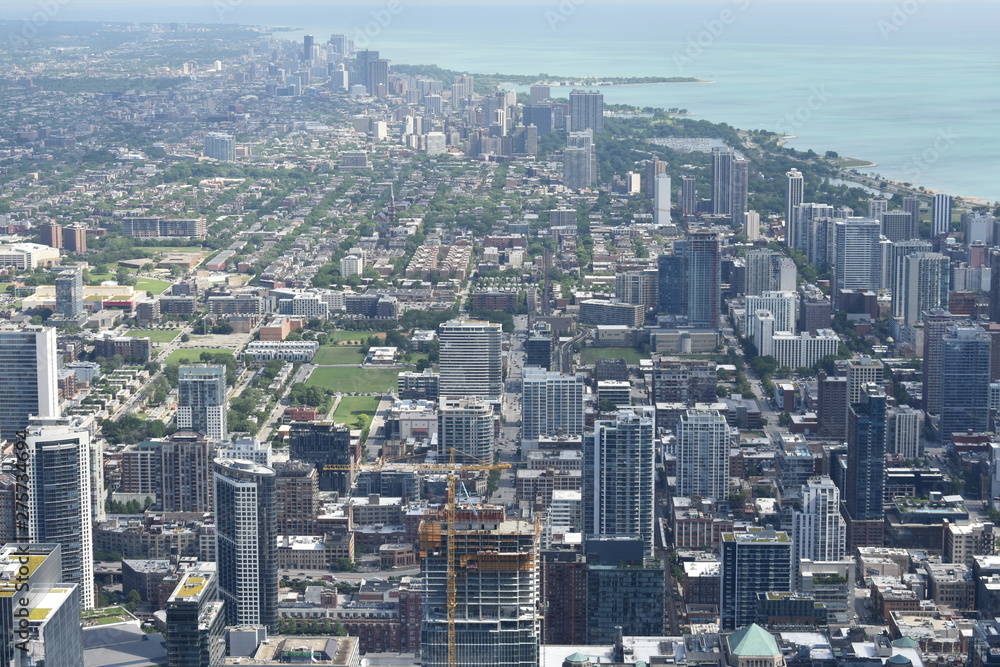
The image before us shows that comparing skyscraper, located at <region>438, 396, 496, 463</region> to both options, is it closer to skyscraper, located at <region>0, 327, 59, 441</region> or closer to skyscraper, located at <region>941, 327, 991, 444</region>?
skyscraper, located at <region>0, 327, 59, 441</region>

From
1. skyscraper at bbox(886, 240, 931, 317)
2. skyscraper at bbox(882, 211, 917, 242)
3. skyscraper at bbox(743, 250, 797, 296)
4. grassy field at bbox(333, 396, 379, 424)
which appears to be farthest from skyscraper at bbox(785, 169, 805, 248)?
grassy field at bbox(333, 396, 379, 424)

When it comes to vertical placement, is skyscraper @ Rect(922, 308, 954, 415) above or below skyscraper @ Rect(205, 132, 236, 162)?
below

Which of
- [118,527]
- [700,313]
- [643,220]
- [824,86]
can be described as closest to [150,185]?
[643,220]

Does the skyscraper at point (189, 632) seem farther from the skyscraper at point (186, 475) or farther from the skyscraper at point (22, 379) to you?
the skyscraper at point (22, 379)

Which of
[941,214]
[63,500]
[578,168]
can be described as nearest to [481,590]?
[63,500]

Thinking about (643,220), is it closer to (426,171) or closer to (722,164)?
(722,164)

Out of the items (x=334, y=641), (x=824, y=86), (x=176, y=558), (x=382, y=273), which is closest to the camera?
(x=334, y=641)
